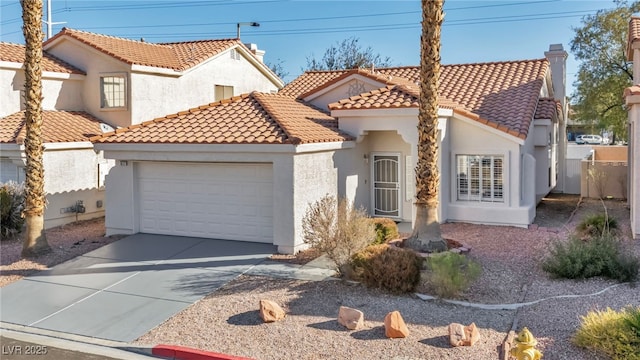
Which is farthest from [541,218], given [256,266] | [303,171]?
[256,266]

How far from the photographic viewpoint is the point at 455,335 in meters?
8.48

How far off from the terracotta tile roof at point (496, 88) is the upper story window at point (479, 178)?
1242 mm

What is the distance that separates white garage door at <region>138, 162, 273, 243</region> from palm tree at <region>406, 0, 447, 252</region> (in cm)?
406

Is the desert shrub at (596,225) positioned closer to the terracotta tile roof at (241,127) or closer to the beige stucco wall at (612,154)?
the terracotta tile roof at (241,127)

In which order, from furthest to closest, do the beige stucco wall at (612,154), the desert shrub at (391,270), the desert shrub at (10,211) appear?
the beige stucco wall at (612,154) < the desert shrub at (10,211) < the desert shrub at (391,270)

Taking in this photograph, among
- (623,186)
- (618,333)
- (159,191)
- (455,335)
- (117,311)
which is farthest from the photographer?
(623,186)

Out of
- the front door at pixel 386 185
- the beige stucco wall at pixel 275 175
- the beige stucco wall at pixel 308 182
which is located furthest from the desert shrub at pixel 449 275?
the front door at pixel 386 185

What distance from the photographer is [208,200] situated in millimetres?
15914

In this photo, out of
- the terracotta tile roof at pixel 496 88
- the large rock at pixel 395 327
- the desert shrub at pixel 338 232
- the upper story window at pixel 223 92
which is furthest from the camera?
the upper story window at pixel 223 92

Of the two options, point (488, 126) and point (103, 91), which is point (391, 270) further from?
point (103, 91)

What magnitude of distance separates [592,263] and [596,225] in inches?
186

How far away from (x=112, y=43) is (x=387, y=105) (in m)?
13.4

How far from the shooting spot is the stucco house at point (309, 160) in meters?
15.1

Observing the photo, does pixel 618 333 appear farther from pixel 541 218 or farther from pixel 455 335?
pixel 541 218
